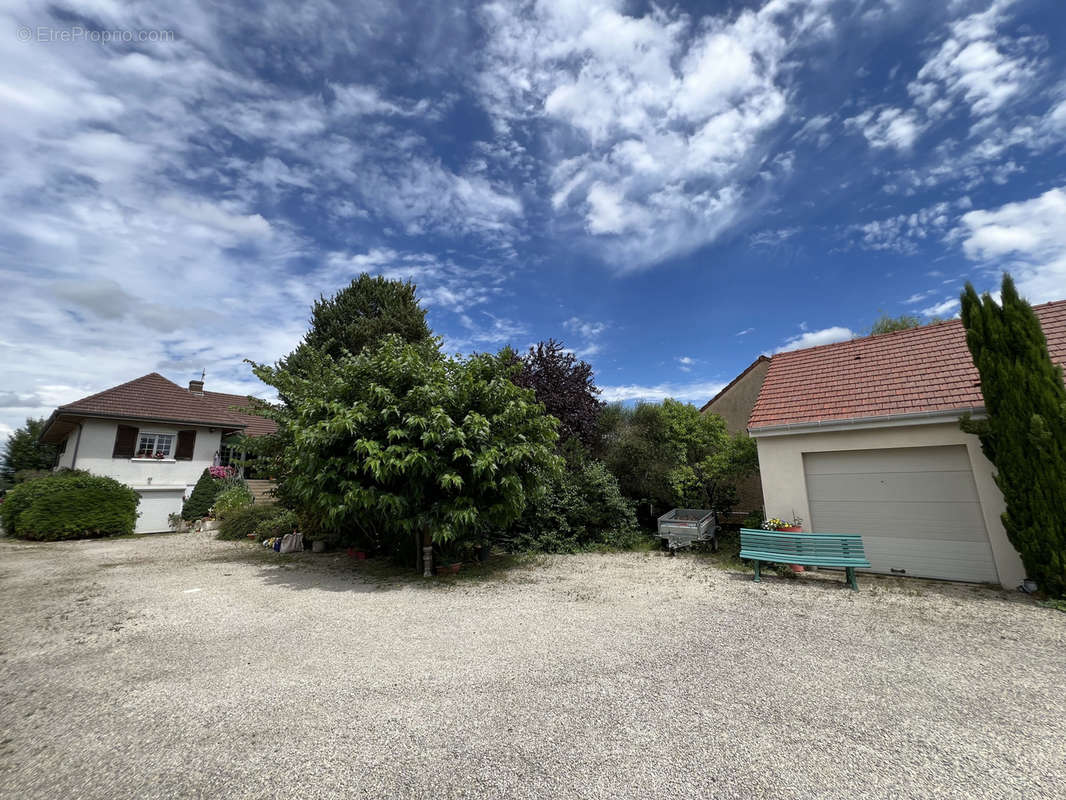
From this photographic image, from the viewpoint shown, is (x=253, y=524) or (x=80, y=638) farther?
(x=253, y=524)

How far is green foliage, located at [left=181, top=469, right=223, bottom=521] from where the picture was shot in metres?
16.7

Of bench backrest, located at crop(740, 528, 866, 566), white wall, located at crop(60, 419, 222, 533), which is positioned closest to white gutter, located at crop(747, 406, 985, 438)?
bench backrest, located at crop(740, 528, 866, 566)

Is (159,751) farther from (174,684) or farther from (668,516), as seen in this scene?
(668,516)

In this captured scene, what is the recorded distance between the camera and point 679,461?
1256 centimetres

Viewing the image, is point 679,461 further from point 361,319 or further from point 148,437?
point 148,437

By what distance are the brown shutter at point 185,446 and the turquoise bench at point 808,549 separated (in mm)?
20283

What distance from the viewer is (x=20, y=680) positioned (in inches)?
153

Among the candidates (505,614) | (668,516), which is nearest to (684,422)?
(668,516)

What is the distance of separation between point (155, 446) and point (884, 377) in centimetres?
2385

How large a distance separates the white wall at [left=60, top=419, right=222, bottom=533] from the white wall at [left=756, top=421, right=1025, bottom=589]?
67.3 feet

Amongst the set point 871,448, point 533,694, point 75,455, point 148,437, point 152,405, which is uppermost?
point 152,405

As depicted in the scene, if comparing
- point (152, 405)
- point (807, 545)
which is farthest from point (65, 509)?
point (807, 545)

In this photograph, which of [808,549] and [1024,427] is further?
[808,549]

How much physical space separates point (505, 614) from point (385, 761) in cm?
323
